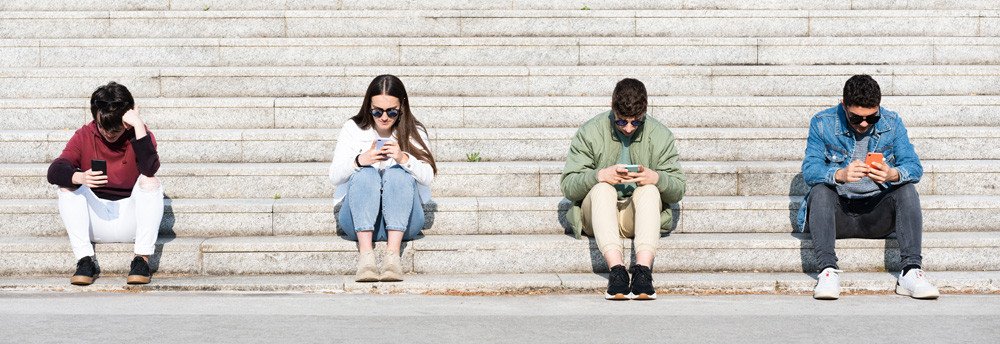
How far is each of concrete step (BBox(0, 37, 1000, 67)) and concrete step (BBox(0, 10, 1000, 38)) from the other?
13.8 inches

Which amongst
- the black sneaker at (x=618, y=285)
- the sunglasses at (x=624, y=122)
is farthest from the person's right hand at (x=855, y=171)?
the black sneaker at (x=618, y=285)

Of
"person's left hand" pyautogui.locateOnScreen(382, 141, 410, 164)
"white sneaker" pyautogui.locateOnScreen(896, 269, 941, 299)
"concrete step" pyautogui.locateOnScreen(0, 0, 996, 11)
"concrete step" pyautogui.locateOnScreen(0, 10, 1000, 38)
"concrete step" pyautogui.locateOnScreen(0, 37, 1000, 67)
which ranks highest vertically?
"concrete step" pyautogui.locateOnScreen(0, 0, 996, 11)

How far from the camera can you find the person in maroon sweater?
710 centimetres

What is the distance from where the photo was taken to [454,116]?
9.29m

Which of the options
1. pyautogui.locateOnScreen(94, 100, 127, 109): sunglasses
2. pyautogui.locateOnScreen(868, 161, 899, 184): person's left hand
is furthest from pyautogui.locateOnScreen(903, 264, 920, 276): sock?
→ pyautogui.locateOnScreen(94, 100, 127, 109): sunglasses

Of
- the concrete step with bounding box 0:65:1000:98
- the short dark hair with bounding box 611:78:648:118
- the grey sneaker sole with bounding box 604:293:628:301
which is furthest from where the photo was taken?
the concrete step with bounding box 0:65:1000:98

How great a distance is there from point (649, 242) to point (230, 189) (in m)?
2.91

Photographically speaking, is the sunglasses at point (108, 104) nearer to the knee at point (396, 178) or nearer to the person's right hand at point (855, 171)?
the knee at point (396, 178)

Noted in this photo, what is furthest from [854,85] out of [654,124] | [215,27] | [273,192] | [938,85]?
[215,27]

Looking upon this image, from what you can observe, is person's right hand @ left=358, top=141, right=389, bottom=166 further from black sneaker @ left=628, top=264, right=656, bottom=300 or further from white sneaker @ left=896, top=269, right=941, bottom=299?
white sneaker @ left=896, top=269, right=941, bottom=299

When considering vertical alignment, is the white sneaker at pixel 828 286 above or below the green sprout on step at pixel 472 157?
below

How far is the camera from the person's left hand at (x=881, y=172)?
7070mm

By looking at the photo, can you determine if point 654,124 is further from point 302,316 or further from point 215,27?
point 215,27

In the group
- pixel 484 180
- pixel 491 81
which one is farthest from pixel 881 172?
pixel 491 81
